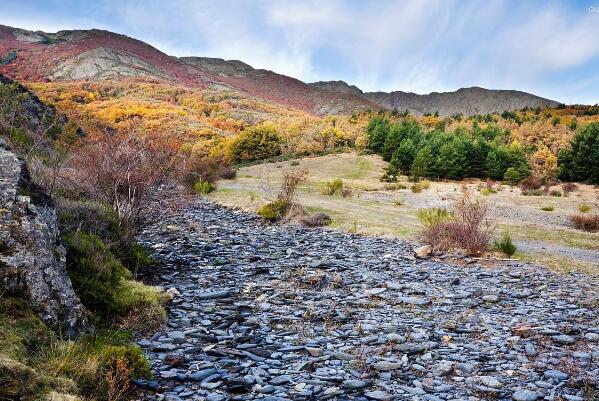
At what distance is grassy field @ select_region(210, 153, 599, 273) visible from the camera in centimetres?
1739

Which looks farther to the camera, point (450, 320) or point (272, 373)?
point (450, 320)

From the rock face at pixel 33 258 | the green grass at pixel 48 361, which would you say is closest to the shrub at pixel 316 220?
the rock face at pixel 33 258

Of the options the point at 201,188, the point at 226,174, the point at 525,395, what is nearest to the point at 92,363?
the point at 525,395

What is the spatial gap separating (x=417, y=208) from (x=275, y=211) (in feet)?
50.3

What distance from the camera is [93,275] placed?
7.31 metres

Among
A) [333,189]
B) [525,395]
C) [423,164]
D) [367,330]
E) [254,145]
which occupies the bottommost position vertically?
[367,330]

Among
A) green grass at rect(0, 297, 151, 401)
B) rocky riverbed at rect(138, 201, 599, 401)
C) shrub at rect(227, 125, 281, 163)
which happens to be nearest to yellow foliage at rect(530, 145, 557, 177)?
shrub at rect(227, 125, 281, 163)

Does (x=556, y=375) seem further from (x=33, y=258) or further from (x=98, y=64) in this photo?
(x=98, y=64)

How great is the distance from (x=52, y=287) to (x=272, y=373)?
301 cm

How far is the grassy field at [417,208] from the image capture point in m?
17.4

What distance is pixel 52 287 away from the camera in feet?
18.6

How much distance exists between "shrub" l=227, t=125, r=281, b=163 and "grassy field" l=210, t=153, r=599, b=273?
15494 millimetres

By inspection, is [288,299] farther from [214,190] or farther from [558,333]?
[214,190]

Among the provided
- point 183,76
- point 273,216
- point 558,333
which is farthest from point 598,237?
point 183,76
